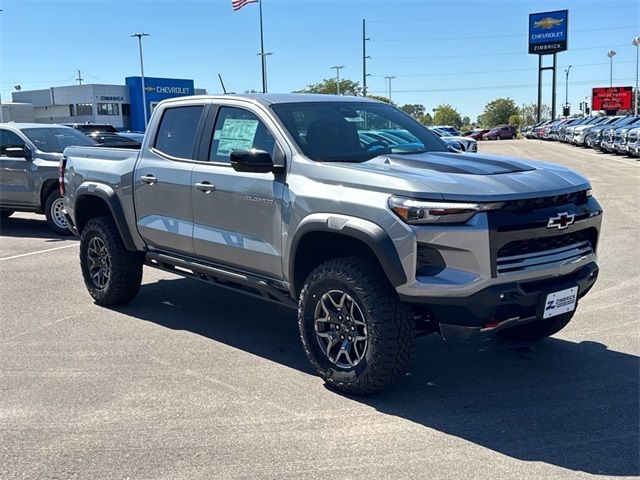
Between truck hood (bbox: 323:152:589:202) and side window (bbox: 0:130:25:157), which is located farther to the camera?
side window (bbox: 0:130:25:157)

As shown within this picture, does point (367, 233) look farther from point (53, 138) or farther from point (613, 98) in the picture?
point (613, 98)

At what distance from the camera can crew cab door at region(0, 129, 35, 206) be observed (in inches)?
463

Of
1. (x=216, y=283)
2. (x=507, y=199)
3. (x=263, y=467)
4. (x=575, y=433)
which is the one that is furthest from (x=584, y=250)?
(x=216, y=283)

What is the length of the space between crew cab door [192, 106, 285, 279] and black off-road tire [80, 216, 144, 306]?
1.27 meters

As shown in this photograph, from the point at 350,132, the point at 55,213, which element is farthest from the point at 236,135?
the point at 55,213

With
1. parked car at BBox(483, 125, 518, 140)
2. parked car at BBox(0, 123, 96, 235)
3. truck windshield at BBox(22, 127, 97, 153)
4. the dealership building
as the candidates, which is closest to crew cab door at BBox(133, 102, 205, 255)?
parked car at BBox(0, 123, 96, 235)

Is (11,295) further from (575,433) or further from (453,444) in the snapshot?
(575,433)

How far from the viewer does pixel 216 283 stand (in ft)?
18.8

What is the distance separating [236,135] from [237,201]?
0.63 meters

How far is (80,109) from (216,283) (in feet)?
249

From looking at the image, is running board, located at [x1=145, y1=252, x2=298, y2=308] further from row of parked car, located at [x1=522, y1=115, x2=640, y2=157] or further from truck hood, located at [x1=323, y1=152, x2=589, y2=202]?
row of parked car, located at [x1=522, y1=115, x2=640, y2=157]

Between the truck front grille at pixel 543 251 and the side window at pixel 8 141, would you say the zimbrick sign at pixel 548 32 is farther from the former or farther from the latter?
the truck front grille at pixel 543 251

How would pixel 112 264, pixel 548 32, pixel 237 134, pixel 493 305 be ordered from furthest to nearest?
pixel 548 32 < pixel 112 264 < pixel 237 134 < pixel 493 305

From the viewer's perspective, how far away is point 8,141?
1212 centimetres
